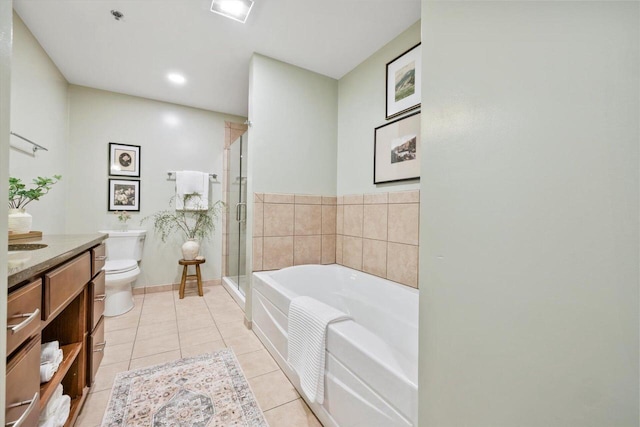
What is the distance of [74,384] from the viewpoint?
130 centimetres

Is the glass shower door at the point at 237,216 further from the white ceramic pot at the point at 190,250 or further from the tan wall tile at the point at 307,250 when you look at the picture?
the tan wall tile at the point at 307,250

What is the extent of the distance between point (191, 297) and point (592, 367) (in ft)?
10.9

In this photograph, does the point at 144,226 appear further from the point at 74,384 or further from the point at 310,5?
the point at 310,5

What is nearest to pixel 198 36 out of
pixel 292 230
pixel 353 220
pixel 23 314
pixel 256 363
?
pixel 292 230

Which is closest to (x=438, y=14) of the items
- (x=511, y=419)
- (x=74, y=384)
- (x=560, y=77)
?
(x=560, y=77)

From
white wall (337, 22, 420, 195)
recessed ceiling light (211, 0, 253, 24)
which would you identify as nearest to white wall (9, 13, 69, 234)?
recessed ceiling light (211, 0, 253, 24)

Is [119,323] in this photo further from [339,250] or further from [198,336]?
[339,250]

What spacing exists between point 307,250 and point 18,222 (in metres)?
1.90

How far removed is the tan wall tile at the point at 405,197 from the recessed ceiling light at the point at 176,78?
7.75ft

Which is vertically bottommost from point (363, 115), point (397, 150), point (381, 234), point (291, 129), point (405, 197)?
point (381, 234)

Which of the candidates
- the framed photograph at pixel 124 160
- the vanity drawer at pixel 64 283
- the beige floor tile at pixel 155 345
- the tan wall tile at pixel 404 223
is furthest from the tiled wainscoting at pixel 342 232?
the framed photograph at pixel 124 160

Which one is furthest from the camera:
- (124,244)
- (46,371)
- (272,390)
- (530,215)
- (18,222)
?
(124,244)

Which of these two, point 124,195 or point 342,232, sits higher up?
point 124,195

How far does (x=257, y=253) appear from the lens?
7.50ft
